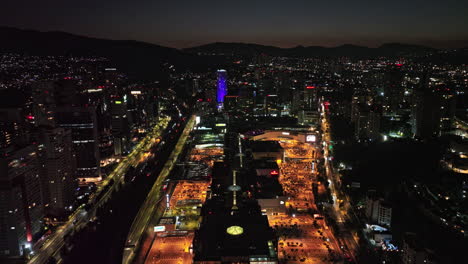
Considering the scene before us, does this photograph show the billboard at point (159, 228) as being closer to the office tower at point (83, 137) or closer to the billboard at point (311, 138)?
the office tower at point (83, 137)

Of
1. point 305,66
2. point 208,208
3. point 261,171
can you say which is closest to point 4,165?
point 208,208

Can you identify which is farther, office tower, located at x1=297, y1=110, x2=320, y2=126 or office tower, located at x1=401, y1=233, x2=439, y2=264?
office tower, located at x1=297, y1=110, x2=320, y2=126

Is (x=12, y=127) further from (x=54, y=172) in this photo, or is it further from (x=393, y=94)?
(x=393, y=94)

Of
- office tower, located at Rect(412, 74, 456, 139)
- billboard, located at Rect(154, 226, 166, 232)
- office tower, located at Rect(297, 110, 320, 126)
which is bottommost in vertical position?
billboard, located at Rect(154, 226, 166, 232)

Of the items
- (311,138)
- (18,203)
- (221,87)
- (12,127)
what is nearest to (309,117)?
(311,138)

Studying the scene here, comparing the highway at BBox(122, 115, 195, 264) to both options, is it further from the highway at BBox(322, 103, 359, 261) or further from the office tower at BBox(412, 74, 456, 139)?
the office tower at BBox(412, 74, 456, 139)

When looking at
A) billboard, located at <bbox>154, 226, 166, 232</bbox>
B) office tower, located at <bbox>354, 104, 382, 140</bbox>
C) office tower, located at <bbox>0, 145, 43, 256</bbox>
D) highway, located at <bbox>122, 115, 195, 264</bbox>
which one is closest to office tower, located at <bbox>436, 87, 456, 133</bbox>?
office tower, located at <bbox>354, 104, 382, 140</bbox>
